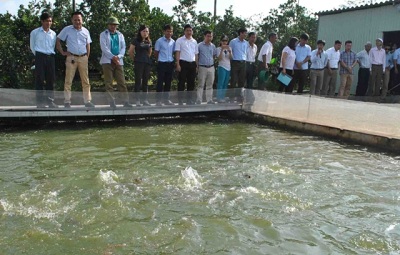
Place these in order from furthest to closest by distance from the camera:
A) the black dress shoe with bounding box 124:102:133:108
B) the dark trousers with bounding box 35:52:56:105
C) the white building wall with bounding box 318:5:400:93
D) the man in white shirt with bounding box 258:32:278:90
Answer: the white building wall with bounding box 318:5:400:93
the man in white shirt with bounding box 258:32:278:90
the black dress shoe with bounding box 124:102:133:108
the dark trousers with bounding box 35:52:56:105

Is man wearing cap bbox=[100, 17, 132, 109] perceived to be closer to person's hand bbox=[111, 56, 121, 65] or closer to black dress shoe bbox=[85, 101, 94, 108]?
person's hand bbox=[111, 56, 121, 65]

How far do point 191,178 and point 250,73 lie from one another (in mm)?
5975

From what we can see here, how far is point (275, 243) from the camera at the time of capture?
11.2ft

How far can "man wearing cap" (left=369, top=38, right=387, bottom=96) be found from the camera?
1168cm

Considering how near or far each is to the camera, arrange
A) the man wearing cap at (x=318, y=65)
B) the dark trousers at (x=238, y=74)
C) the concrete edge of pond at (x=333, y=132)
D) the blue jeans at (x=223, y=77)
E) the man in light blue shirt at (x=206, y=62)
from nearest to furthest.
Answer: the concrete edge of pond at (x=333, y=132) < the man in light blue shirt at (x=206, y=62) < the blue jeans at (x=223, y=77) < the dark trousers at (x=238, y=74) < the man wearing cap at (x=318, y=65)

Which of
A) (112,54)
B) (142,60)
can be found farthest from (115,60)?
(142,60)

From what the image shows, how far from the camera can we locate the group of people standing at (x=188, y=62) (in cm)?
796

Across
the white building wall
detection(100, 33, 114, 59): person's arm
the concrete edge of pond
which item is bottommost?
the concrete edge of pond

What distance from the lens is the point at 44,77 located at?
26.8ft

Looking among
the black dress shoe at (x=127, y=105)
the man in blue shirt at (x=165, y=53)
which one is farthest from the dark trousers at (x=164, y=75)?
the black dress shoe at (x=127, y=105)

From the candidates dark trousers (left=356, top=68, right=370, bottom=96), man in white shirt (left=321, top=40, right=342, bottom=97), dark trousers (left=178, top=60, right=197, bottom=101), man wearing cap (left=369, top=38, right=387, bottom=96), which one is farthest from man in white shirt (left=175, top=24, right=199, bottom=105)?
man wearing cap (left=369, top=38, right=387, bottom=96)

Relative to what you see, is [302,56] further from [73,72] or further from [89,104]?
[73,72]

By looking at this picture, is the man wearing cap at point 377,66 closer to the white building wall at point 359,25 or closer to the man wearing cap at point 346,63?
the man wearing cap at point 346,63

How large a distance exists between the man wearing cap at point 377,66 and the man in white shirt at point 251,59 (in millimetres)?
3536
